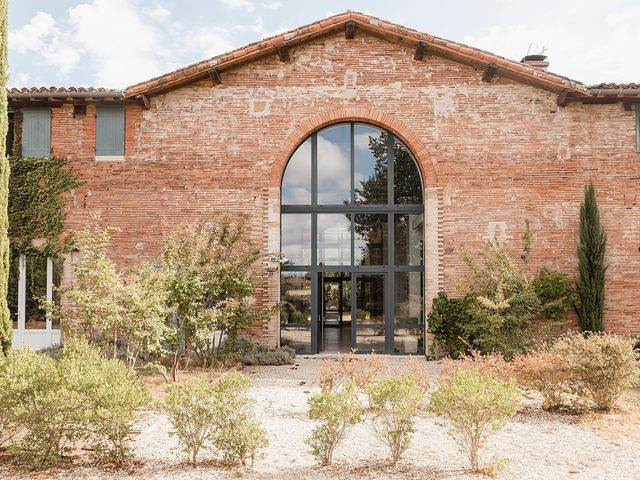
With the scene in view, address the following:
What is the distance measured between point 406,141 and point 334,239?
3.09m

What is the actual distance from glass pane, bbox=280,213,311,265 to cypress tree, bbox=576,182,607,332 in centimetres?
664

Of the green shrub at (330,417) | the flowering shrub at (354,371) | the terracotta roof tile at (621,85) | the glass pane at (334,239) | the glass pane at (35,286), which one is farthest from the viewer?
the glass pane at (334,239)

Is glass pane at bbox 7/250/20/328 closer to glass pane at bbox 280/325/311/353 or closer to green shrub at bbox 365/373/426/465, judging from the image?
glass pane at bbox 280/325/311/353

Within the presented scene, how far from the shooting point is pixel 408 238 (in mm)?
12969

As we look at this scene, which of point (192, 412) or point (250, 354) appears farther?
point (250, 354)

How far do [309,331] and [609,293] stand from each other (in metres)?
7.44

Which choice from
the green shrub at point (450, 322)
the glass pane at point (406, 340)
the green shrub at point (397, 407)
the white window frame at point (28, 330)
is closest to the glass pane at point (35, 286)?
the white window frame at point (28, 330)

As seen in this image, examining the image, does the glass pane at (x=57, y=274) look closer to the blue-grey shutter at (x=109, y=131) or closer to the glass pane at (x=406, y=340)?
the blue-grey shutter at (x=109, y=131)

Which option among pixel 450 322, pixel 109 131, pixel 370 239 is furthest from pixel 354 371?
pixel 109 131

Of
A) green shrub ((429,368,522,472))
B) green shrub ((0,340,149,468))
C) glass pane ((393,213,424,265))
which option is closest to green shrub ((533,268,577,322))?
glass pane ((393,213,424,265))

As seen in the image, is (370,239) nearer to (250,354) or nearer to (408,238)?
(408,238)

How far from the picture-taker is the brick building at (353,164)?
491 inches

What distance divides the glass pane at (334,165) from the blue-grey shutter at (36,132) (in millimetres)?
6955

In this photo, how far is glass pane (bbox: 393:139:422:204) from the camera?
1304 cm
